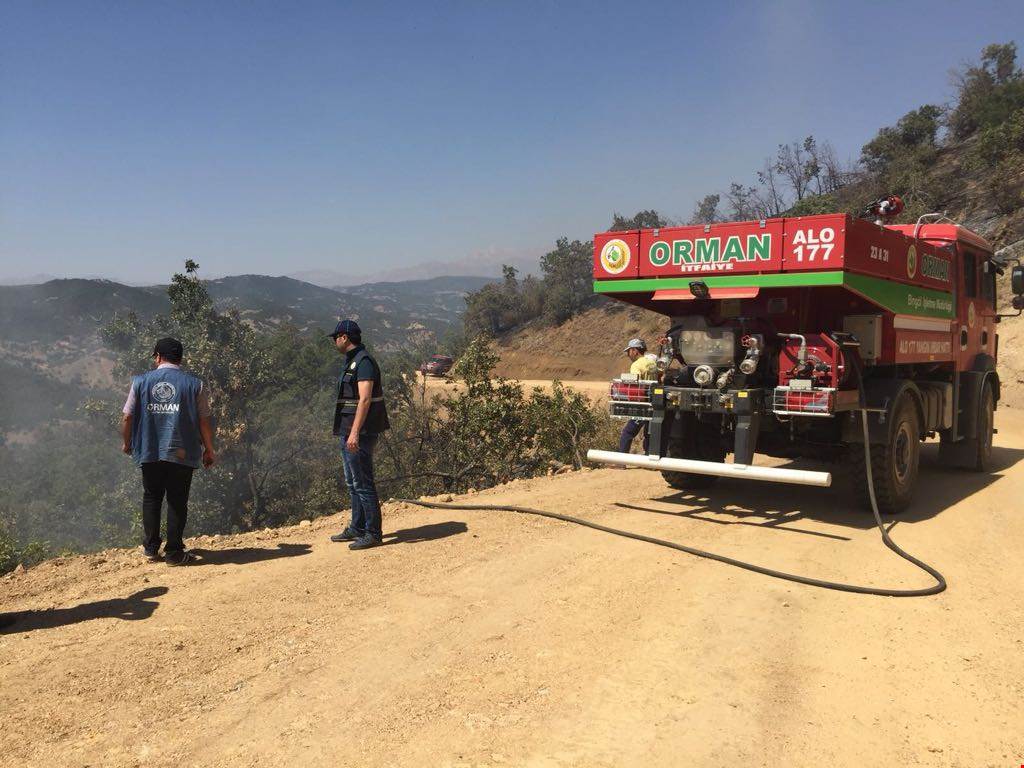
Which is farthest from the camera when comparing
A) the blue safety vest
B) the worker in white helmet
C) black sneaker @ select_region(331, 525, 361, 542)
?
the worker in white helmet

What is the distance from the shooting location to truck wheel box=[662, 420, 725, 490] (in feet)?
25.6

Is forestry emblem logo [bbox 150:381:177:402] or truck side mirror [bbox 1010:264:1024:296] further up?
truck side mirror [bbox 1010:264:1024:296]

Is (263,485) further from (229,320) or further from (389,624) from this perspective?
(389,624)

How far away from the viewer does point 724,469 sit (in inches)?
254

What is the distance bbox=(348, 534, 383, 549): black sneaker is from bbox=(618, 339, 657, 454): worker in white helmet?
11.6ft

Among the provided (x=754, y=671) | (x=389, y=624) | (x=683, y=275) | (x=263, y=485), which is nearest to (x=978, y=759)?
(x=754, y=671)

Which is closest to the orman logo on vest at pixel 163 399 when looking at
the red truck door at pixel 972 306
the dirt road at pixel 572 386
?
the red truck door at pixel 972 306

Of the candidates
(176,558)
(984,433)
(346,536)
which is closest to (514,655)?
(346,536)

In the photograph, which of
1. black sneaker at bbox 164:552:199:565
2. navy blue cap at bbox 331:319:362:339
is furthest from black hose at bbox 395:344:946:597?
black sneaker at bbox 164:552:199:565

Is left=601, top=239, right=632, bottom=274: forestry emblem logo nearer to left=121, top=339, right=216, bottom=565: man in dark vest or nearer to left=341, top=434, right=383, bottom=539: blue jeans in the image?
left=341, top=434, right=383, bottom=539: blue jeans

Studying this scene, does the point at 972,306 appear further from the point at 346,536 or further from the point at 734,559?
the point at 346,536

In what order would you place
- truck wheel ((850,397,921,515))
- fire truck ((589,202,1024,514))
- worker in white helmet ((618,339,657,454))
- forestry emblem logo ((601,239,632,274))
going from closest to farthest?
1. fire truck ((589,202,1024,514))
2. truck wheel ((850,397,921,515))
3. forestry emblem logo ((601,239,632,274))
4. worker in white helmet ((618,339,657,454))

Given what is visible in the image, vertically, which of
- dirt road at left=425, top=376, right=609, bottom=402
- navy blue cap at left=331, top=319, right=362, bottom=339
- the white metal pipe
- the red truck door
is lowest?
dirt road at left=425, top=376, right=609, bottom=402

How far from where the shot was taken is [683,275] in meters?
7.05
